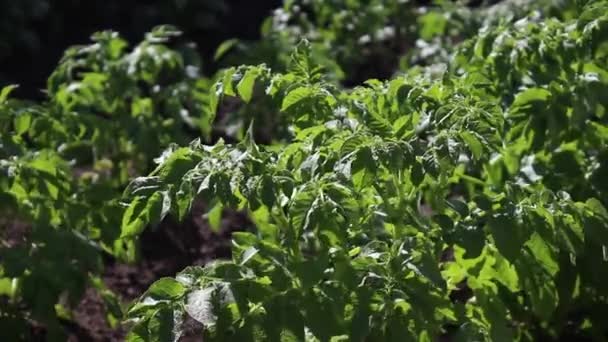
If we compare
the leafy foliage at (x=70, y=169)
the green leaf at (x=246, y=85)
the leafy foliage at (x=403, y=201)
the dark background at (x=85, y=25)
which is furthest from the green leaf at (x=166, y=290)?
the dark background at (x=85, y=25)

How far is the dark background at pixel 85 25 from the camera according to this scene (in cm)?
613

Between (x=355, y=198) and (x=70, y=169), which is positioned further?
(x=70, y=169)

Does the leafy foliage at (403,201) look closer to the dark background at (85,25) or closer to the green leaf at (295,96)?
the green leaf at (295,96)

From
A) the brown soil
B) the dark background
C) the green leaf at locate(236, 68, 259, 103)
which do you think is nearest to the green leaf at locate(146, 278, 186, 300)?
the green leaf at locate(236, 68, 259, 103)

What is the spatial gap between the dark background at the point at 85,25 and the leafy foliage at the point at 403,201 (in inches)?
130

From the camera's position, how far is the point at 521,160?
3576 mm

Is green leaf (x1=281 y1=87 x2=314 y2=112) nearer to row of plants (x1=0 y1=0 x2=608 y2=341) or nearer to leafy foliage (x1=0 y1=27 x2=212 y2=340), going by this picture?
row of plants (x1=0 y1=0 x2=608 y2=341)

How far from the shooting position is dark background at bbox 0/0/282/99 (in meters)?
6.13

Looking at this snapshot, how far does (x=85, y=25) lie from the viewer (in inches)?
269

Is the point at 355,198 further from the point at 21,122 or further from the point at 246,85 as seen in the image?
the point at 21,122

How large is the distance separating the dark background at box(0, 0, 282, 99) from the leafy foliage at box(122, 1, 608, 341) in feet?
10.9

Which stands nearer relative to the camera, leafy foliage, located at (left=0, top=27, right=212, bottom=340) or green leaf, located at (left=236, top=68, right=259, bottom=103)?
green leaf, located at (left=236, top=68, right=259, bottom=103)

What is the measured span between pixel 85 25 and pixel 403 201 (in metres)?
4.45

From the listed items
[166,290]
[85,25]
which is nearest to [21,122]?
[166,290]
